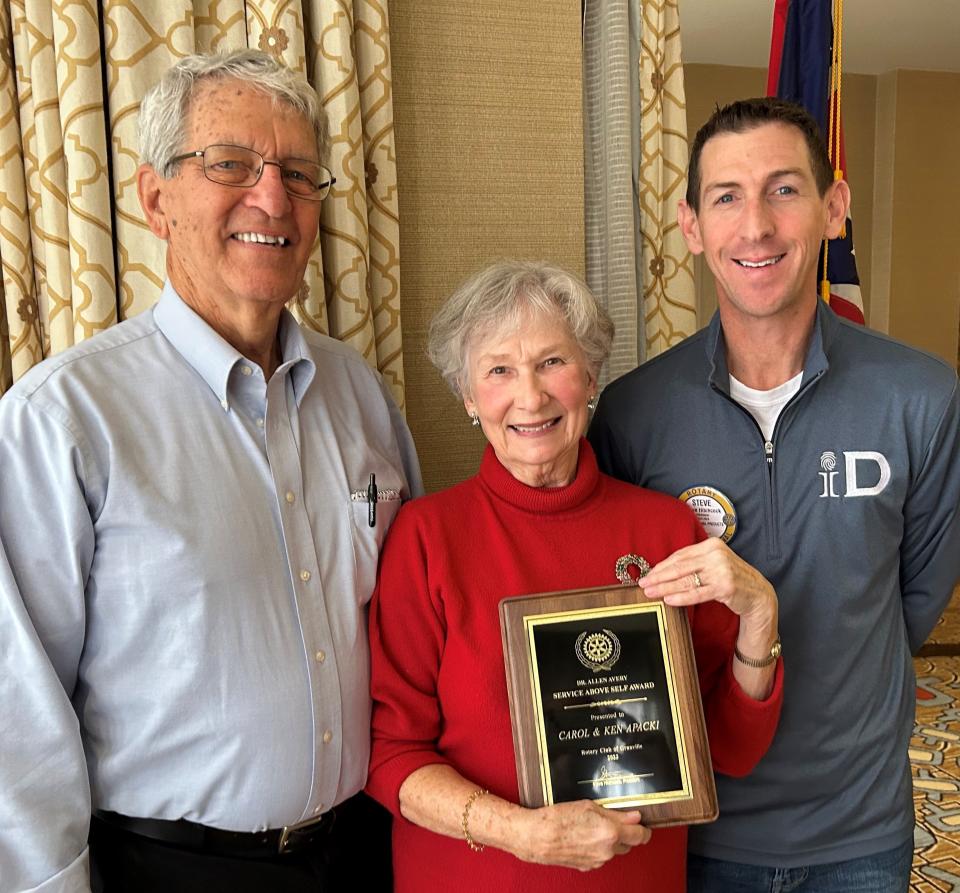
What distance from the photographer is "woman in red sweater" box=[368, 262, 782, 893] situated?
1.44 meters

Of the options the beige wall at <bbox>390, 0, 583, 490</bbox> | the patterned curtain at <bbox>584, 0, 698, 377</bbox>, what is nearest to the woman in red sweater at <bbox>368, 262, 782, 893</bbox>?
the beige wall at <bbox>390, 0, 583, 490</bbox>

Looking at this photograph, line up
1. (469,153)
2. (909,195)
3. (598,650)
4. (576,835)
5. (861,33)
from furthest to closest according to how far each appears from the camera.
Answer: (909,195)
(861,33)
(469,153)
(598,650)
(576,835)

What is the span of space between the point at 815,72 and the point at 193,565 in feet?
8.08

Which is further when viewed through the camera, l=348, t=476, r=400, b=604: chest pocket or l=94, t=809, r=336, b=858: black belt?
l=348, t=476, r=400, b=604: chest pocket

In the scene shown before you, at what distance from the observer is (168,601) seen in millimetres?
1366

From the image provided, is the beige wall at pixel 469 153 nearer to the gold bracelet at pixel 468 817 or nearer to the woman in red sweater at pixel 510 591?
the woman in red sweater at pixel 510 591

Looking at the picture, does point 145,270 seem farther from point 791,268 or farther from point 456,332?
point 791,268

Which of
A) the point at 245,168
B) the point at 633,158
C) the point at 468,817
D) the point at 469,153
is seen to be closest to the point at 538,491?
the point at 468,817

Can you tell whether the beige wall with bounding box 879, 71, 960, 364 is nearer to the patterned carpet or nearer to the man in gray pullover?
the patterned carpet

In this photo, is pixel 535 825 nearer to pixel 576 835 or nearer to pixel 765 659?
pixel 576 835

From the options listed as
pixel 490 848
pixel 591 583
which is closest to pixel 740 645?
pixel 591 583

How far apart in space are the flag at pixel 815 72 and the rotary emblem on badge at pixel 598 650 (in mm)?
1819

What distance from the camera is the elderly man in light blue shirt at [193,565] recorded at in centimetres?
130

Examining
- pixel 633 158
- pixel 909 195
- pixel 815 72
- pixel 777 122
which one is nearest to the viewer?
pixel 777 122
